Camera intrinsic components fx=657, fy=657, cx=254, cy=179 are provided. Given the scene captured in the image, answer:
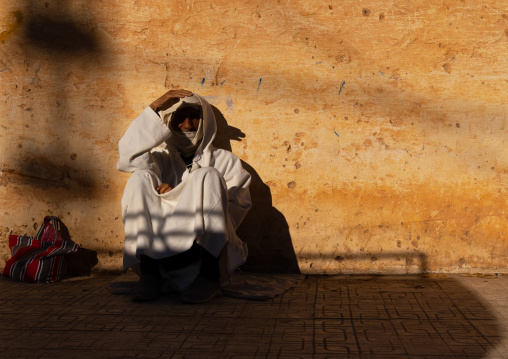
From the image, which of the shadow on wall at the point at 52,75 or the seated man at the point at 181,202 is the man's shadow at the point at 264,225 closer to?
the seated man at the point at 181,202

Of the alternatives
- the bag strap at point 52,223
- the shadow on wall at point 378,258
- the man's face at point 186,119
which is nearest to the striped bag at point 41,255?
the bag strap at point 52,223

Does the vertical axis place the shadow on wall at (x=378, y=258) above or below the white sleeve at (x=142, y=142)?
below

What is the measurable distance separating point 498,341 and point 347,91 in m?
2.57

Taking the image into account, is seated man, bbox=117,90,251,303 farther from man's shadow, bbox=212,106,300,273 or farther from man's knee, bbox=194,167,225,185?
man's shadow, bbox=212,106,300,273

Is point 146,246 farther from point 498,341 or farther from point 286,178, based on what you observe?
point 498,341

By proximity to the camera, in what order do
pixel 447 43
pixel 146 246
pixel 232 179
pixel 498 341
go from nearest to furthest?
1. pixel 498 341
2. pixel 146 246
3. pixel 232 179
4. pixel 447 43

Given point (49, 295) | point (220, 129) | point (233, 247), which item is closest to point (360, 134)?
point (220, 129)

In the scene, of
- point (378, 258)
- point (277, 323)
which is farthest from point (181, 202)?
point (378, 258)

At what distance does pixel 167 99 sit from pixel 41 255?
1.62 metres

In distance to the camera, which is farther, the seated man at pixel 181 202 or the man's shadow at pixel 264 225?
the man's shadow at pixel 264 225

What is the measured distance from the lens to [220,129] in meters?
5.48

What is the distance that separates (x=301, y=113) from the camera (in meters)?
5.41

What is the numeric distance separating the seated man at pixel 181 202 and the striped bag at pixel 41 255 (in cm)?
92

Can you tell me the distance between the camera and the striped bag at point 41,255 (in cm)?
521
